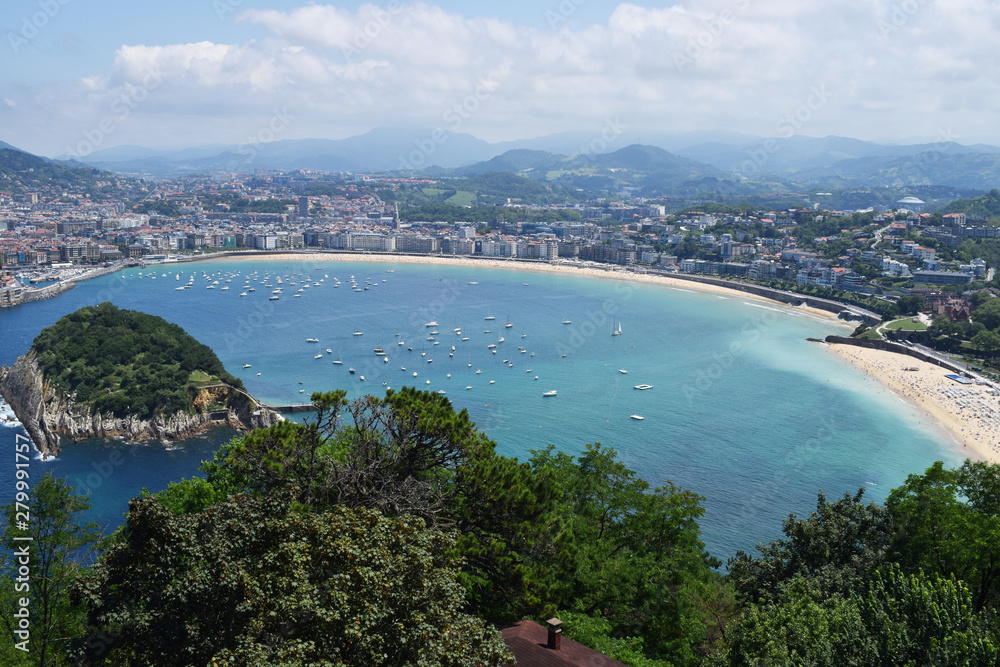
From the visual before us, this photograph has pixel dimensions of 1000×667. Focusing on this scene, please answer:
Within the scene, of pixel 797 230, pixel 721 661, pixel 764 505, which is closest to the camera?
pixel 721 661

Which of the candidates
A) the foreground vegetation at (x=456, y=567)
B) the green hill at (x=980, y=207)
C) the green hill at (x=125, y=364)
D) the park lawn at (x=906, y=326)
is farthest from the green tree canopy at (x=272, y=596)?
the green hill at (x=980, y=207)

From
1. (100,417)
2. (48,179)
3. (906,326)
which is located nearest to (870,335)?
(906,326)

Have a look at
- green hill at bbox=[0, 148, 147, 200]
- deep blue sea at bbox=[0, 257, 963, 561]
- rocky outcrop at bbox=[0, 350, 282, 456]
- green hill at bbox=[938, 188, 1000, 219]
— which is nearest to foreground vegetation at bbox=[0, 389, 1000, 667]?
deep blue sea at bbox=[0, 257, 963, 561]

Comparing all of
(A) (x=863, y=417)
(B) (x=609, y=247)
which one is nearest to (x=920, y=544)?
(A) (x=863, y=417)

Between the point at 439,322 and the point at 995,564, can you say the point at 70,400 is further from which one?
the point at 995,564

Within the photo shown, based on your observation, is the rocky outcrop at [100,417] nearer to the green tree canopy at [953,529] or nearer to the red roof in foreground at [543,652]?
the red roof in foreground at [543,652]

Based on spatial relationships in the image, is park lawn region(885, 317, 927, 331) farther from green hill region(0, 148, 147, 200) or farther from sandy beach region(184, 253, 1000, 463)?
green hill region(0, 148, 147, 200)
